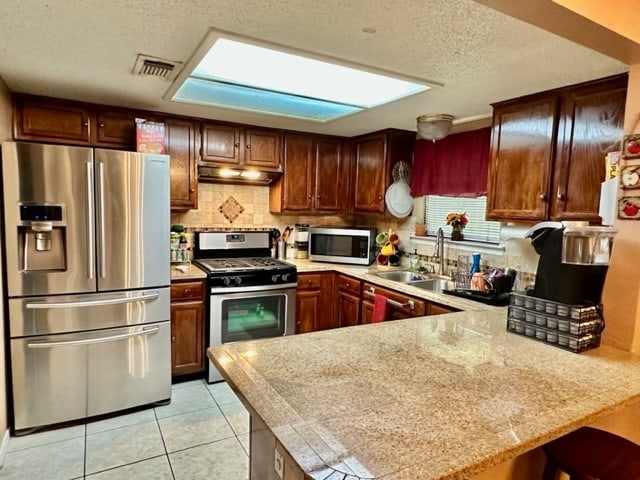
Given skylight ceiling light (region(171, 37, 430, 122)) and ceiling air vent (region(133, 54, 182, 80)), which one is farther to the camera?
ceiling air vent (region(133, 54, 182, 80))

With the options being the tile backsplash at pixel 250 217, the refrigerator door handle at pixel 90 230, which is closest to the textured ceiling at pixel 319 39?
the refrigerator door handle at pixel 90 230

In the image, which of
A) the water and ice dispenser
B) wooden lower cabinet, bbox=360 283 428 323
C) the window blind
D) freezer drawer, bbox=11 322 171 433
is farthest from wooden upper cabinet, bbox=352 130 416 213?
the water and ice dispenser

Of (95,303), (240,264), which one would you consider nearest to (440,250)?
(240,264)

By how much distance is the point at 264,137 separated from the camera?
3568mm

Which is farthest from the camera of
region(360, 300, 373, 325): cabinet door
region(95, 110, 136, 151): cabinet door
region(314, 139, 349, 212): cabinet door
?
region(314, 139, 349, 212): cabinet door

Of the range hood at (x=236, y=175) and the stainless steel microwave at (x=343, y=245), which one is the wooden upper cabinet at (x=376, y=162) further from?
the range hood at (x=236, y=175)

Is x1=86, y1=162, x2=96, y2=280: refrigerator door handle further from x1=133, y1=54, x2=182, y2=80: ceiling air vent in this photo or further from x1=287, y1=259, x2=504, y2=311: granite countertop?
x1=287, y1=259, x2=504, y2=311: granite countertop

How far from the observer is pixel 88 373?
8.39 ft

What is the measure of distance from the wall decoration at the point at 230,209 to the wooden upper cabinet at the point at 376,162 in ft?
3.74

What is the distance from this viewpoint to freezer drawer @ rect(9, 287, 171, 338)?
236 centimetres

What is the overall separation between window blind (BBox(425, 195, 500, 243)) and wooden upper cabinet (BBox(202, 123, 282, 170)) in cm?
147

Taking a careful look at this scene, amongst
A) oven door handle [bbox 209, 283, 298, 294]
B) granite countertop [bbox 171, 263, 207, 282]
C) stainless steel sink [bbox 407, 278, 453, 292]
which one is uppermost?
granite countertop [bbox 171, 263, 207, 282]

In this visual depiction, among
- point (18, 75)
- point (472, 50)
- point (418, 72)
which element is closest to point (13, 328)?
point (18, 75)

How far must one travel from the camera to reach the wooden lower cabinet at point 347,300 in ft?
11.2
